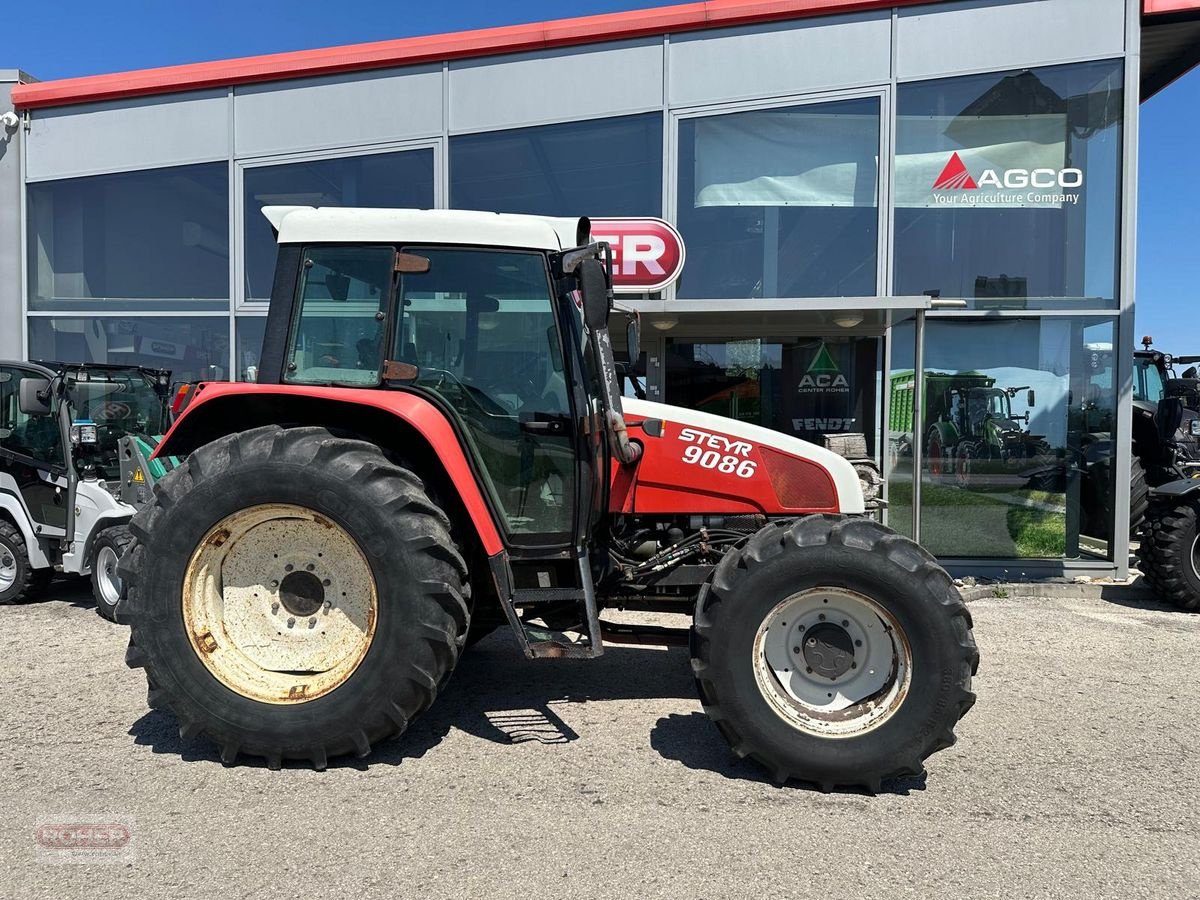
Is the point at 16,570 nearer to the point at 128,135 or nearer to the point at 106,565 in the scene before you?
the point at 106,565

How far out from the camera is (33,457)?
6.35 meters

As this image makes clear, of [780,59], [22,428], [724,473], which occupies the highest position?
[780,59]

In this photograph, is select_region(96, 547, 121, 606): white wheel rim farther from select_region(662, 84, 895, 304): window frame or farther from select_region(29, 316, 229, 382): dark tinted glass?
select_region(662, 84, 895, 304): window frame

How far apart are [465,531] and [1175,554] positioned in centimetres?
607

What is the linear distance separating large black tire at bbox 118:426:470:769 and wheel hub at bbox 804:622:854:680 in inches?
56.1

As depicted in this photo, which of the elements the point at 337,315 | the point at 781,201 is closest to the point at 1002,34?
the point at 781,201

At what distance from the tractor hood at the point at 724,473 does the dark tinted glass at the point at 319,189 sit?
5.42 m

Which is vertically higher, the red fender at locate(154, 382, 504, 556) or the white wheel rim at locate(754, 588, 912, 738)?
the red fender at locate(154, 382, 504, 556)

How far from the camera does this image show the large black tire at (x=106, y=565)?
585 centimetres

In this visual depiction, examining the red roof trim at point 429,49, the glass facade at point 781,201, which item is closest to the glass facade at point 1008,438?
the glass facade at point 781,201

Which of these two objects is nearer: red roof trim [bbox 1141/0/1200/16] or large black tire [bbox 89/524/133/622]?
large black tire [bbox 89/524/133/622]

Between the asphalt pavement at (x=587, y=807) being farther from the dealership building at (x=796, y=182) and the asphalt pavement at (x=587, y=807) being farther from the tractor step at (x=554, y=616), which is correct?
the dealership building at (x=796, y=182)

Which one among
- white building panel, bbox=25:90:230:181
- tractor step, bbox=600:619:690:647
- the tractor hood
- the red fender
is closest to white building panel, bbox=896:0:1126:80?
the tractor hood

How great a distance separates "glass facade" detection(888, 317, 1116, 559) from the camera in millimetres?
7414
